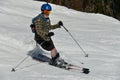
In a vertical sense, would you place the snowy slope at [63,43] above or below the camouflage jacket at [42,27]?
below

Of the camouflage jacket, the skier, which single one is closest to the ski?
the skier

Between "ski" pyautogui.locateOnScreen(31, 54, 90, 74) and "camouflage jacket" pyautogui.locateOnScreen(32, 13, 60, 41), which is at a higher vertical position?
"camouflage jacket" pyautogui.locateOnScreen(32, 13, 60, 41)

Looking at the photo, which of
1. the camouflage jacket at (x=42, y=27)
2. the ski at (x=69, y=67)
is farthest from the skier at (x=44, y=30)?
the ski at (x=69, y=67)

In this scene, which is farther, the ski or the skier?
the skier

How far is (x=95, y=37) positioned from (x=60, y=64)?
579 centimetres

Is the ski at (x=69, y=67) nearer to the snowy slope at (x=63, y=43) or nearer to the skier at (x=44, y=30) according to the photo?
the snowy slope at (x=63, y=43)

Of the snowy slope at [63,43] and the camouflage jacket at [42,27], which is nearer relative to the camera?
the snowy slope at [63,43]

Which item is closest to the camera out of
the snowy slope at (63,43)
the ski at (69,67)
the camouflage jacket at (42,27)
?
the snowy slope at (63,43)

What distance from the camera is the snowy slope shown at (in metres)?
11.4

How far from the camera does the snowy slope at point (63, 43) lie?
11.4 m

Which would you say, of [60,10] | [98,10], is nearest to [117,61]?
[60,10]

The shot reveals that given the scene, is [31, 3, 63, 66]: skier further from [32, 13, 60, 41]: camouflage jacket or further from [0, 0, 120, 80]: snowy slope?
[0, 0, 120, 80]: snowy slope

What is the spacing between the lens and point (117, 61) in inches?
532

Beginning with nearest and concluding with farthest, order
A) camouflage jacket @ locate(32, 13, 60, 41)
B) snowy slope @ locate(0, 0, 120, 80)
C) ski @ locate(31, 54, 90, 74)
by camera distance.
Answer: snowy slope @ locate(0, 0, 120, 80)
ski @ locate(31, 54, 90, 74)
camouflage jacket @ locate(32, 13, 60, 41)
